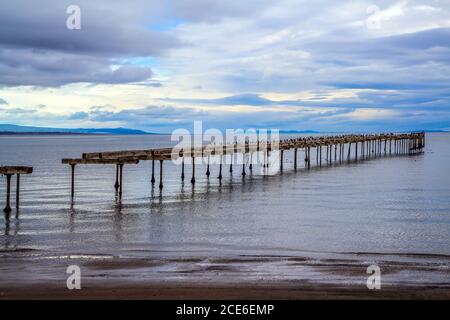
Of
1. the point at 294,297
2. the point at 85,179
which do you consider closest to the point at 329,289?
the point at 294,297

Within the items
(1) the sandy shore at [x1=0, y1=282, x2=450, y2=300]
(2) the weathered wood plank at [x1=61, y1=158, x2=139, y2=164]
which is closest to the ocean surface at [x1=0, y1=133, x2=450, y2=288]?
(1) the sandy shore at [x1=0, y1=282, x2=450, y2=300]

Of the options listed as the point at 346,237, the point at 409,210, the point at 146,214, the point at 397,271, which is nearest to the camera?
the point at 397,271

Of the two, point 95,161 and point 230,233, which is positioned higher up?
point 95,161

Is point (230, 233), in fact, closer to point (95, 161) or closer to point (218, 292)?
point (218, 292)

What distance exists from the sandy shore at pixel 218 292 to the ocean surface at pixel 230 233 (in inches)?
29.7

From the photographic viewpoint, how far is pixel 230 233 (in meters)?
20.2

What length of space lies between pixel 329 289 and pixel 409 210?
56.2 feet

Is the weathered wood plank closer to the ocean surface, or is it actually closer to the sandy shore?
the ocean surface

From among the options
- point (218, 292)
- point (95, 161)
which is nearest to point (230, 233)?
point (218, 292)

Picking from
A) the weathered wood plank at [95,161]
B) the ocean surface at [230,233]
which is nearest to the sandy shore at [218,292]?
the ocean surface at [230,233]

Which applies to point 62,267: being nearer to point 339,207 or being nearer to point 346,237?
point 346,237

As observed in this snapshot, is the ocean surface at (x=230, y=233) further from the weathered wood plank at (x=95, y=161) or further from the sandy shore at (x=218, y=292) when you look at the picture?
the weathered wood plank at (x=95, y=161)

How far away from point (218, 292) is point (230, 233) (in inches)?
375

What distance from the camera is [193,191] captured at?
3556 centimetres
